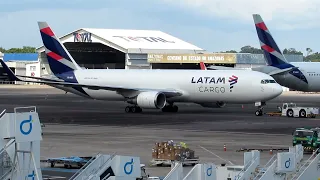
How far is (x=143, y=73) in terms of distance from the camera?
7725cm

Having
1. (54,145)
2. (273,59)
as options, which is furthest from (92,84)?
(54,145)

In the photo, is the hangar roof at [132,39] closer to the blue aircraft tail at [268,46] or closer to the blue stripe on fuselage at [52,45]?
the blue aircraft tail at [268,46]

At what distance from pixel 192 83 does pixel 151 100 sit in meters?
5.34

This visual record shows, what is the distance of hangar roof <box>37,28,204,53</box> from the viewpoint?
148250 millimetres

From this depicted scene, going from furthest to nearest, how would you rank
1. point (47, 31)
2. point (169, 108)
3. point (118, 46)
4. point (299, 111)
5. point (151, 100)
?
point (118, 46) → point (47, 31) → point (169, 108) → point (299, 111) → point (151, 100)

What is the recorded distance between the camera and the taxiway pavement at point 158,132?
41.1 meters

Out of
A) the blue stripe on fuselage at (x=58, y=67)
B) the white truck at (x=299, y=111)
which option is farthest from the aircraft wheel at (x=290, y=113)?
the blue stripe on fuselage at (x=58, y=67)

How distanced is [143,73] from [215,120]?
13932 millimetres

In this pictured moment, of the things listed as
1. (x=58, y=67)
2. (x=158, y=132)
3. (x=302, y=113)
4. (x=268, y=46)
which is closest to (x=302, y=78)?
(x=268, y=46)

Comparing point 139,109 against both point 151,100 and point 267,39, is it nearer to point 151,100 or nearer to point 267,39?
point 151,100

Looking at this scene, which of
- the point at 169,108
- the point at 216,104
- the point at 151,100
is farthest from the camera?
the point at 169,108

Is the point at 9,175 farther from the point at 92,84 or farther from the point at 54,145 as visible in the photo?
the point at 92,84

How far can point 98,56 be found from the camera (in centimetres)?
17150

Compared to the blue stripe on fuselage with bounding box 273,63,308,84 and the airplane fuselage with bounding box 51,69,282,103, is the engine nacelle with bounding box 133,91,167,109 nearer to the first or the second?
the airplane fuselage with bounding box 51,69,282,103
